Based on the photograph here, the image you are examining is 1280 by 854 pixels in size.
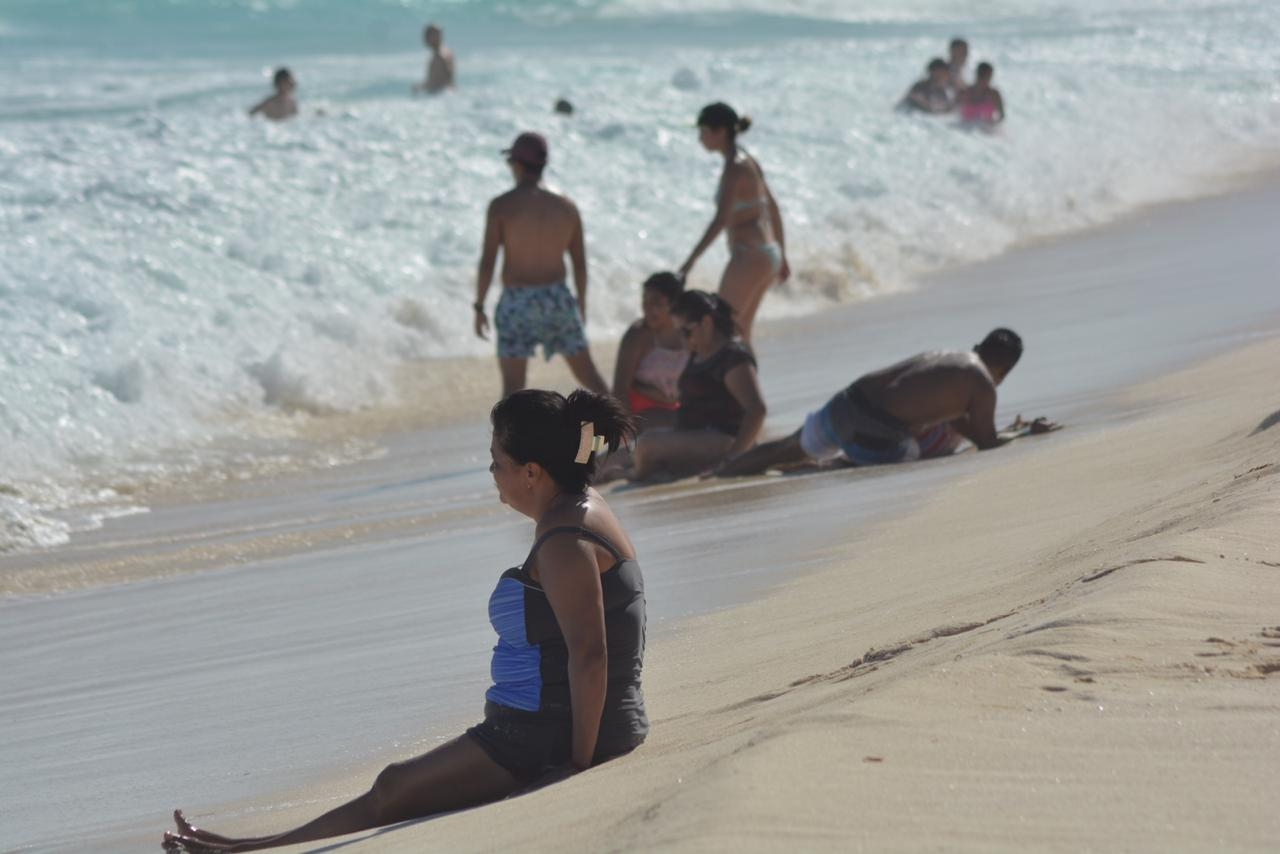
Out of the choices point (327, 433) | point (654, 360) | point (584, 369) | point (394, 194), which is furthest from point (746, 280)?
point (394, 194)

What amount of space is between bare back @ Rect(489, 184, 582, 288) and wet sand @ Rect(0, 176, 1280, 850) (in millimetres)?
1105

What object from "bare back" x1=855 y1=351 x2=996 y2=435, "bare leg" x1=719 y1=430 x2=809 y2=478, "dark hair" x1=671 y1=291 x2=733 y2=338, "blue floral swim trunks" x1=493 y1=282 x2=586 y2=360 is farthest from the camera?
"blue floral swim trunks" x1=493 y1=282 x2=586 y2=360

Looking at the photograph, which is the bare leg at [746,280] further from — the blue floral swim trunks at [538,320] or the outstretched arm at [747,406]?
the outstretched arm at [747,406]

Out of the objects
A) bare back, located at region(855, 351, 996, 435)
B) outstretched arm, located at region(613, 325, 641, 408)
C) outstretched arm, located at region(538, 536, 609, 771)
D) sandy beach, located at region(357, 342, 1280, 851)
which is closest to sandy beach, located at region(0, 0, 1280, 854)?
sandy beach, located at region(357, 342, 1280, 851)

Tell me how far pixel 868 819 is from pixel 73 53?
106ft

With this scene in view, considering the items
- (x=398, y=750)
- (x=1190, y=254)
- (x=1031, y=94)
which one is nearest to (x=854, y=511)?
(x=398, y=750)

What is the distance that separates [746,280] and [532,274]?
47.0 inches

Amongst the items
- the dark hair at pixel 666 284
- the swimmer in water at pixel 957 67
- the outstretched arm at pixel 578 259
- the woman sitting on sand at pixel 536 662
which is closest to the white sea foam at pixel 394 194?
the swimmer in water at pixel 957 67

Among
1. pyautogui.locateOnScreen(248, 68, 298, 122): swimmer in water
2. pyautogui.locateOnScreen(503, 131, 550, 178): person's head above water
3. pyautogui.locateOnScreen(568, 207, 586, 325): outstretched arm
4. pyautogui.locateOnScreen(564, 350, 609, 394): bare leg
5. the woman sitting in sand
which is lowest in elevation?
pyautogui.locateOnScreen(564, 350, 609, 394): bare leg

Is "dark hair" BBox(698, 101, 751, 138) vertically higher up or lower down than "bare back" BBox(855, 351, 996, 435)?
higher up

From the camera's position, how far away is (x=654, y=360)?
919cm

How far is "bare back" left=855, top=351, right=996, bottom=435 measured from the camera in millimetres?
8070

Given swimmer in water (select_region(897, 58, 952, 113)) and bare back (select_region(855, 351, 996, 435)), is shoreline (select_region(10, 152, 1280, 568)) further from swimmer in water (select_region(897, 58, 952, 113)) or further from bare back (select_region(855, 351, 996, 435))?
swimmer in water (select_region(897, 58, 952, 113))

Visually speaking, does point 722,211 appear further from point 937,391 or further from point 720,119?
point 937,391
